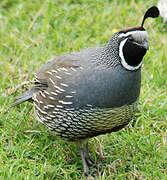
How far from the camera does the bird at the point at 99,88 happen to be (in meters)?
3.65

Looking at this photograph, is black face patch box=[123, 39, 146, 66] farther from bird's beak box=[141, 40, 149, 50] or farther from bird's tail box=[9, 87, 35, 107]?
bird's tail box=[9, 87, 35, 107]

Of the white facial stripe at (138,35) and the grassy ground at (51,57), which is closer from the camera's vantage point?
the white facial stripe at (138,35)

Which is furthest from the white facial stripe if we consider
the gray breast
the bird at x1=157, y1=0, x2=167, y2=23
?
the bird at x1=157, y1=0, x2=167, y2=23

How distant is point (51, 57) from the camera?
552 centimetres

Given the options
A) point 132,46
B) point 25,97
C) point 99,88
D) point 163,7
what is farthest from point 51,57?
point 132,46

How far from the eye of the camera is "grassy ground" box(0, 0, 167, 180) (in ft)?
13.5

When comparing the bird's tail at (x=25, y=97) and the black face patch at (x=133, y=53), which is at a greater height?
the black face patch at (x=133, y=53)

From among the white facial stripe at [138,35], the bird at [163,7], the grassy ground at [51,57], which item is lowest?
the grassy ground at [51,57]

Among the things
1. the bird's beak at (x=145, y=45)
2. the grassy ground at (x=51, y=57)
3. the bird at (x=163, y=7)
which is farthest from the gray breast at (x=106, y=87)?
the bird at (x=163, y=7)

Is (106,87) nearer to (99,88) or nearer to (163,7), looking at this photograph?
(99,88)

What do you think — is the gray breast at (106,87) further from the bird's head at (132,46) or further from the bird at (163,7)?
the bird at (163,7)

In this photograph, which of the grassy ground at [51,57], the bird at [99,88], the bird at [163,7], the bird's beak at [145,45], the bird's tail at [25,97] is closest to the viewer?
the bird's beak at [145,45]

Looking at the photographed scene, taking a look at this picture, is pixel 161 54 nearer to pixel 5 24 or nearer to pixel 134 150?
pixel 134 150

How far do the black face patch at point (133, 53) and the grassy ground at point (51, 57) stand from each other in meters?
1.05
